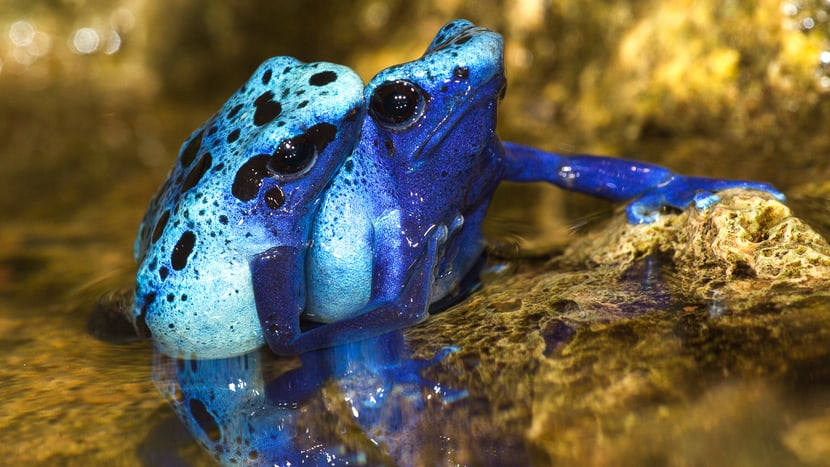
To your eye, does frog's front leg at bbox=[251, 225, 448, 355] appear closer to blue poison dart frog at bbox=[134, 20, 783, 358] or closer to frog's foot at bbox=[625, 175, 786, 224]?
blue poison dart frog at bbox=[134, 20, 783, 358]

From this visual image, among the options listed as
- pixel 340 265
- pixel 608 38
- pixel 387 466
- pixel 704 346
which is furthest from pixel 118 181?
pixel 704 346

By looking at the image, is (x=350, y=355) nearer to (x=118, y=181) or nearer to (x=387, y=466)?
(x=387, y=466)

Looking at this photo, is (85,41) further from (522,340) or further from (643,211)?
(522,340)

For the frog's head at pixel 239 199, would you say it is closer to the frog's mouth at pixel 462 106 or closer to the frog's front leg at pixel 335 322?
the frog's front leg at pixel 335 322

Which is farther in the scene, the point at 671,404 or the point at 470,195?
the point at 470,195

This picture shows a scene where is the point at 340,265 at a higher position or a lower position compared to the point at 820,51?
lower

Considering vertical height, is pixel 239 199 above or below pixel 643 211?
above

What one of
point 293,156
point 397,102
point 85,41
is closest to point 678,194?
point 397,102

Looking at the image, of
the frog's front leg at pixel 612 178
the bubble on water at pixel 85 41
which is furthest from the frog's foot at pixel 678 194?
the bubble on water at pixel 85 41
